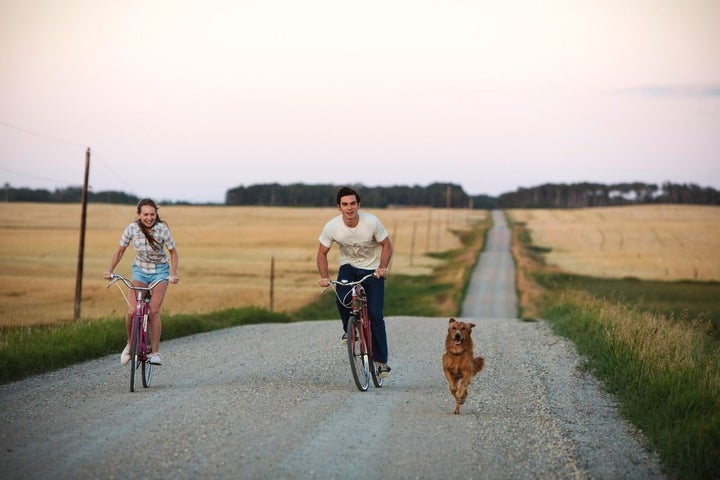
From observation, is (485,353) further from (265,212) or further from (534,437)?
(265,212)

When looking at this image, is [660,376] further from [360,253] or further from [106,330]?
[106,330]

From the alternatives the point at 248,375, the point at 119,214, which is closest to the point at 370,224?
the point at 248,375

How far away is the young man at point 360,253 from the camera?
30.8 feet

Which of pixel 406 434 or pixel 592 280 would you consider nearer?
pixel 406 434

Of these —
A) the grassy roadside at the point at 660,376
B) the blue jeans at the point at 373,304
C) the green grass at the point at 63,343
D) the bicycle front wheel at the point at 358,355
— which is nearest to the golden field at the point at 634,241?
the grassy roadside at the point at 660,376

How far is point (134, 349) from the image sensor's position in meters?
9.22

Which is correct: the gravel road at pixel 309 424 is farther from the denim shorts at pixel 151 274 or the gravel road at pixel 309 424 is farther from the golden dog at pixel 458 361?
the denim shorts at pixel 151 274

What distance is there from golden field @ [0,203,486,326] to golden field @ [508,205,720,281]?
1164cm

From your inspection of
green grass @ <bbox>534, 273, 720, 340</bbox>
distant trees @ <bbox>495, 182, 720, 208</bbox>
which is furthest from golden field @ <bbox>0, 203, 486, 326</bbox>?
distant trees @ <bbox>495, 182, 720, 208</bbox>

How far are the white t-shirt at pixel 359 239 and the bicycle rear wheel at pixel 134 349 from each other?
7.56 ft

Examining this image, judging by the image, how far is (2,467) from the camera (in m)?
5.95

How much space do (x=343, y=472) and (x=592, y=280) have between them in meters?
49.4

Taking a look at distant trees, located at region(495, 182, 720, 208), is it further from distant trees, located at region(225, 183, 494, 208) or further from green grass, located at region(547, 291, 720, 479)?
green grass, located at region(547, 291, 720, 479)

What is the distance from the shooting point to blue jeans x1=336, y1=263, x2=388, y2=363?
9656mm
